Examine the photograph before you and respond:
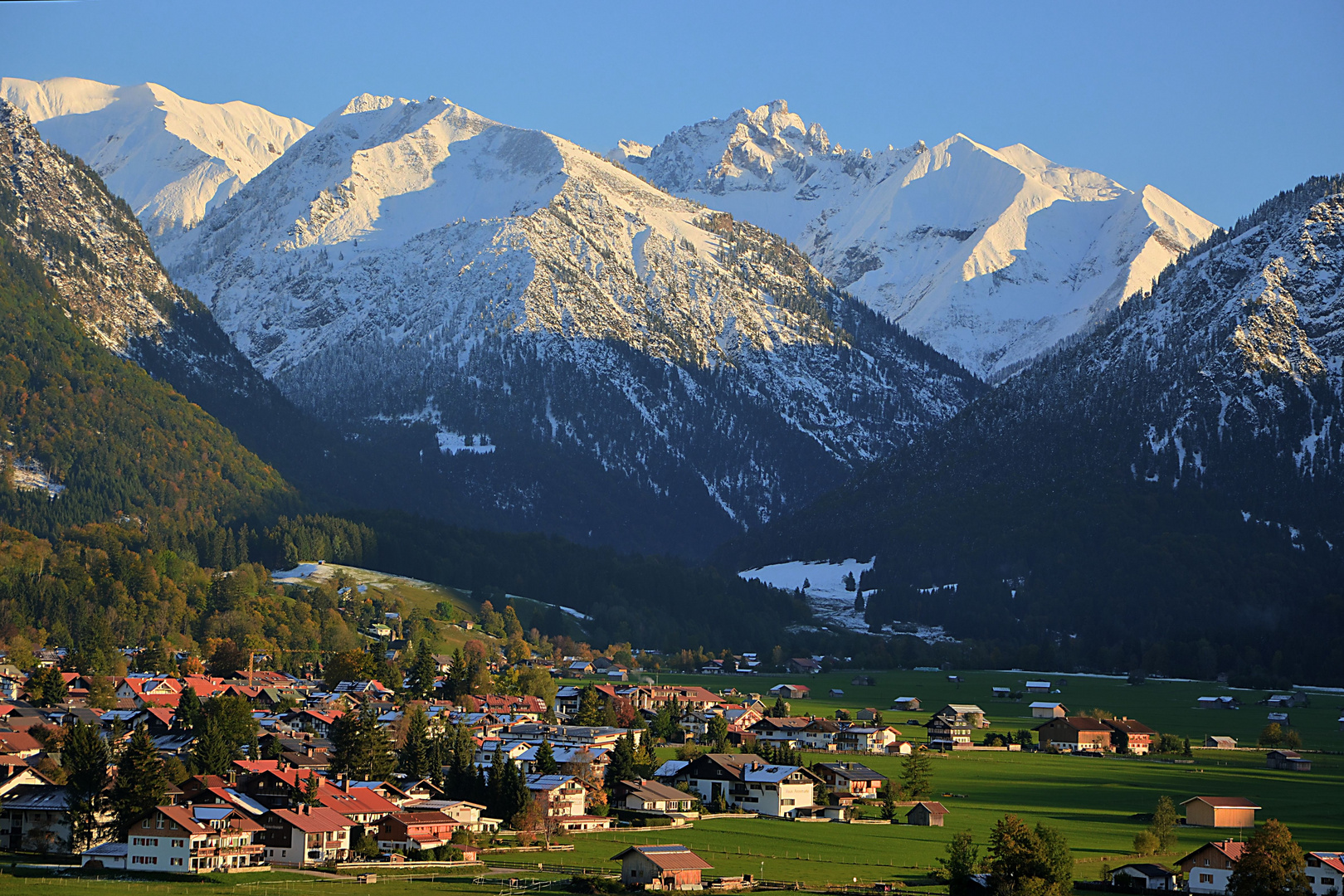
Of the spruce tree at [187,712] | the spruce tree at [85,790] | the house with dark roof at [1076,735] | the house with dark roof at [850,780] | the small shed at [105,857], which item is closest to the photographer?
the small shed at [105,857]

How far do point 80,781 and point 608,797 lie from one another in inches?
1129

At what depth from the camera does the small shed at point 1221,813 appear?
99.1 m

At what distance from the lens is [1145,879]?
262ft

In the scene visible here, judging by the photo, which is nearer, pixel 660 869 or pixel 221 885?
pixel 221 885

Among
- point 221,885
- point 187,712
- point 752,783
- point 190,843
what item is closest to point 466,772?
point 752,783

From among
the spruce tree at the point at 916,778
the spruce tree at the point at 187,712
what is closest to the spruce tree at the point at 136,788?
the spruce tree at the point at 187,712

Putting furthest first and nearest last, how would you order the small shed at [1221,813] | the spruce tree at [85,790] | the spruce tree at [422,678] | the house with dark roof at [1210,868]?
the spruce tree at [422,678] → the small shed at [1221,813] → the spruce tree at [85,790] → the house with dark roof at [1210,868]

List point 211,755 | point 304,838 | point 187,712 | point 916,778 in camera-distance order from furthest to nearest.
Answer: point 187,712 < point 916,778 < point 211,755 < point 304,838

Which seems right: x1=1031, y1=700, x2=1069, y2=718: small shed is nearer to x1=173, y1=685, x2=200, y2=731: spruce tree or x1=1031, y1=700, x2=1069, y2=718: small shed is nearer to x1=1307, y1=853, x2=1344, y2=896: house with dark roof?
x1=173, y1=685, x2=200, y2=731: spruce tree

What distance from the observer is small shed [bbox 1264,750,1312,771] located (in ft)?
419

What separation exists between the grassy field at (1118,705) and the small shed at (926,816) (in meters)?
45.3

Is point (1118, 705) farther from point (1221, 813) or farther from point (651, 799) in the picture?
point (651, 799)

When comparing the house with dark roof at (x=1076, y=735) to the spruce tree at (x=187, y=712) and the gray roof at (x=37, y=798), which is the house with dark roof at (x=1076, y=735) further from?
the gray roof at (x=37, y=798)

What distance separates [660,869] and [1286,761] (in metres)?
66.7
